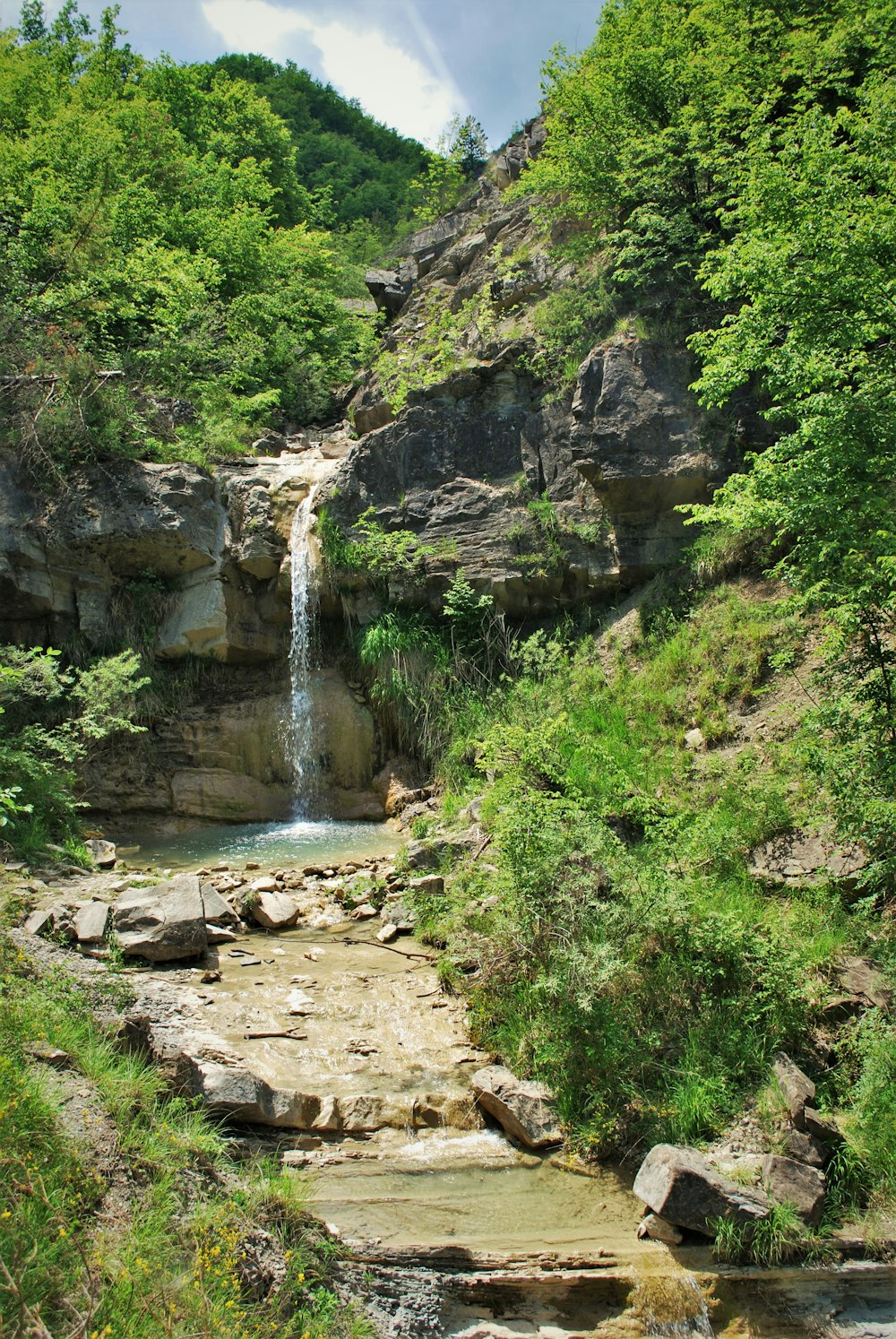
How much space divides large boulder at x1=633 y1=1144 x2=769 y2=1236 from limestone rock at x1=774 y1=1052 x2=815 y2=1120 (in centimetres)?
58

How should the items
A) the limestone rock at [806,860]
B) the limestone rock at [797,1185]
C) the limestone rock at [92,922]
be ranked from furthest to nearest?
the limestone rock at [92,922]
the limestone rock at [806,860]
the limestone rock at [797,1185]

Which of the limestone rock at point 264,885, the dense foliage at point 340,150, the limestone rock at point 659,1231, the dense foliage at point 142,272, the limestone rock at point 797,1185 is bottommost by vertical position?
the limestone rock at point 659,1231

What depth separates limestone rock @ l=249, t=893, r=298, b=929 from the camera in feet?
25.1

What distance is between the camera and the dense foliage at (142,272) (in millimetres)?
12836

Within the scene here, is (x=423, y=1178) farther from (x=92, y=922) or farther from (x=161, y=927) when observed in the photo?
(x=92, y=922)

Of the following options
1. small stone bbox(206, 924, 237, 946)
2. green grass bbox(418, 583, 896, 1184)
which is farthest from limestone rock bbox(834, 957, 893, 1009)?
small stone bbox(206, 924, 237, 946)

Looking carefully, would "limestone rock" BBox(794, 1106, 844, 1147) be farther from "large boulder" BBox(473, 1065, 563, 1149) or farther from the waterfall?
the waterfall

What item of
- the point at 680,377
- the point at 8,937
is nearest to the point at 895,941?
the point at 8,937

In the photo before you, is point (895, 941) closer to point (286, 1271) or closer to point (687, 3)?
point (286, 1271)

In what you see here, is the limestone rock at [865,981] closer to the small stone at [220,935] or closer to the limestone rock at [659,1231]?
the limestone rock at [659,1231]

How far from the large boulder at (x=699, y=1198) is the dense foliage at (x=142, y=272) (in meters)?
11.9

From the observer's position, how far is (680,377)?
1094 cm

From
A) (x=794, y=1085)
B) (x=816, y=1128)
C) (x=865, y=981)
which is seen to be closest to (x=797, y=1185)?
(x=816, y=1128)

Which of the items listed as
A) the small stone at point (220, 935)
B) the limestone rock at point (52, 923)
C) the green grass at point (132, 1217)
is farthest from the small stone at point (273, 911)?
the green grass at point (132, 1217)
